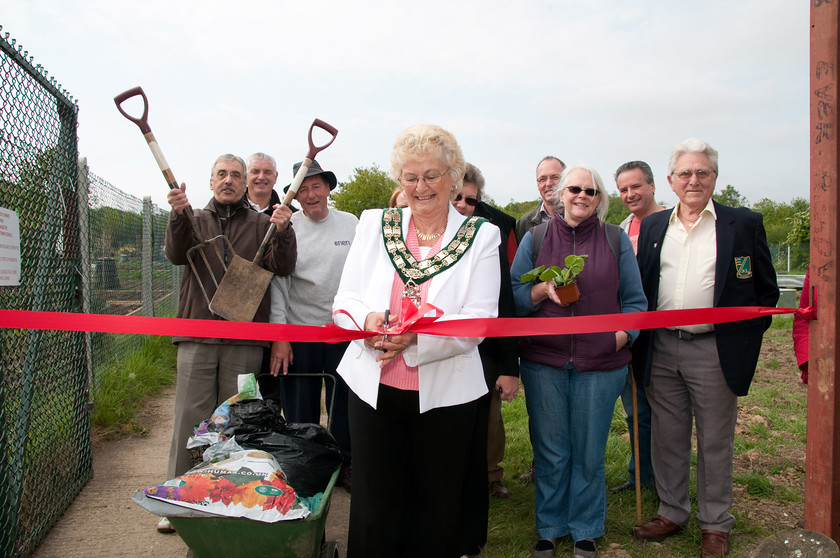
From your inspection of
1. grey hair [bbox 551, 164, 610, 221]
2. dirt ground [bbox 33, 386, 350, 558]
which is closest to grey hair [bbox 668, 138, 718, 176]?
grey hair [bbox 551, 164, 610, 221]

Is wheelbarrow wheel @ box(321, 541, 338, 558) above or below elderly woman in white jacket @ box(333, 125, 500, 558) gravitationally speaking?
below

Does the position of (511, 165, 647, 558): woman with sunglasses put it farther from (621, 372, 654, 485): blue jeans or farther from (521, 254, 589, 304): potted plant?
(621, 372, 654, 485): blue jeans

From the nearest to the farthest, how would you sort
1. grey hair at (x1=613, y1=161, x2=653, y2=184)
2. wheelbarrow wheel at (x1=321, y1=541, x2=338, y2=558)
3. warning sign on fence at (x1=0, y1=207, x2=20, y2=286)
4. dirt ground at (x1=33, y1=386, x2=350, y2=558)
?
wheelbarrow wheel at (x1=321, y1=541, x2=338, y2=558)
warning sign on fence at (x1=0, y1=207, x2=20, y2=286)
dirt ground at (x1=33, y1=386, x2=350, y2=558)
grey hair at (x1=613, y1=161, x2=653, y2=184)

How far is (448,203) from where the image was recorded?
9.34 feet

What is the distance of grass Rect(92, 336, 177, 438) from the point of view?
5.57 metres

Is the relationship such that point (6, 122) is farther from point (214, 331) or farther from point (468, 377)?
point (468, 377)

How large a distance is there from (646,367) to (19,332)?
Result: 12.0 ft

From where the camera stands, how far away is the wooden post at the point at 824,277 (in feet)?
7.68

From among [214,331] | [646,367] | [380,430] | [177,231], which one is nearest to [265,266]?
[177,231]

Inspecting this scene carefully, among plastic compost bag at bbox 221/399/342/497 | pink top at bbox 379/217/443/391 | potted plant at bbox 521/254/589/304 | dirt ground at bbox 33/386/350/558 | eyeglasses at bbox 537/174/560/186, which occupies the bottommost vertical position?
dirt ground at bbox 33/386/350/558

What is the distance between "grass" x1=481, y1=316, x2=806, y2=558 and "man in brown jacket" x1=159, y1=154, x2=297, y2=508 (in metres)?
1.90

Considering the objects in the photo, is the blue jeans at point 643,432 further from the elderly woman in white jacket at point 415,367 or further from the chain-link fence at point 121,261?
the chain-link fence at point 121,261

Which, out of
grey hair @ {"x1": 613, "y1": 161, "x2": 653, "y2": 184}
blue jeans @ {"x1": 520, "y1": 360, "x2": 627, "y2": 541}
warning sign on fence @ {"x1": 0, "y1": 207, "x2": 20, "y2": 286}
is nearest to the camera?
warning sign on fence @ {"x1": 0, "y1": 207, "x2": 20, "y2": 286}

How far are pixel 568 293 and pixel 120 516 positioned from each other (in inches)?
127
